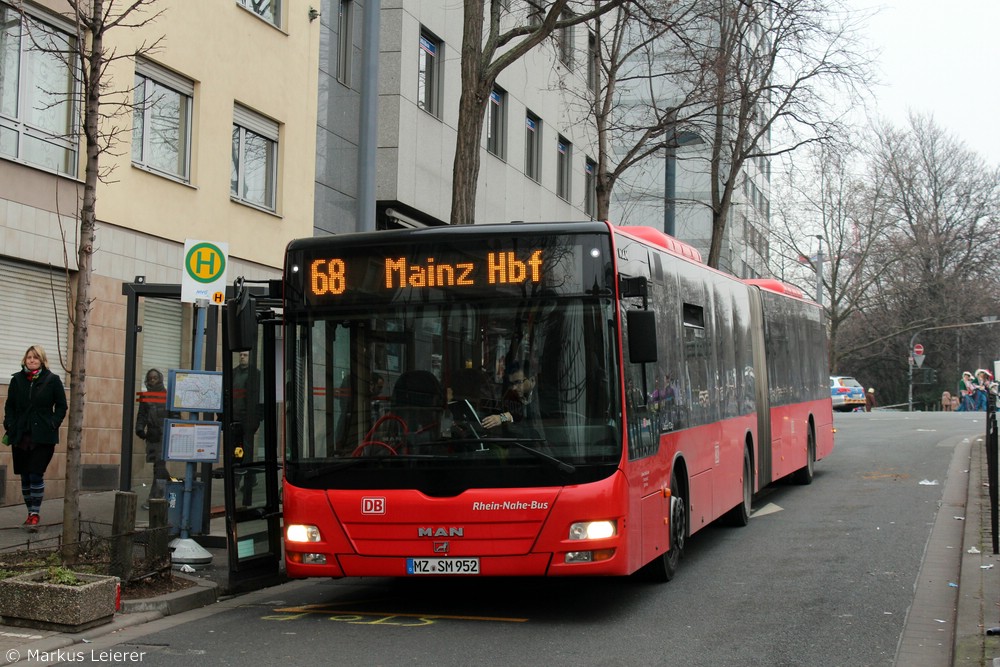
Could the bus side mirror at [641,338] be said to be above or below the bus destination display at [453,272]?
below

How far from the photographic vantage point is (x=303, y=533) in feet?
27.9

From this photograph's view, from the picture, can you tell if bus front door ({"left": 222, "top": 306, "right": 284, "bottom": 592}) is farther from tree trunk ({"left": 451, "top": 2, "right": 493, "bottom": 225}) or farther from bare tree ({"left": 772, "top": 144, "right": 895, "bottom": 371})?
bare tree ({"left": 772, "top": 144, "right": 895, "bottom": 371})

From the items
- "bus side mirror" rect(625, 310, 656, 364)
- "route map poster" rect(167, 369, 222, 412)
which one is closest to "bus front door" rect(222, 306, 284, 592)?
"route map poster" rect(167, 369, 222, 412)

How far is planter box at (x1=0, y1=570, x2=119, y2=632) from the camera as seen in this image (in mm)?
7820

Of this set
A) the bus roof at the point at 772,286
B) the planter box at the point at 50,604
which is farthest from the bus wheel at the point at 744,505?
the planter box at the point at 50,604

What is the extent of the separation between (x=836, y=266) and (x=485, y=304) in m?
53.2

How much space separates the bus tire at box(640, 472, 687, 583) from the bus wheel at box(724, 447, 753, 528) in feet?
11.6

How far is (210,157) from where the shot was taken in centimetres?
1817

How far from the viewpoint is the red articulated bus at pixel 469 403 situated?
26.5 feet

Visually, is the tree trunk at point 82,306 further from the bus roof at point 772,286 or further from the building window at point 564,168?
the building window at point 564,168

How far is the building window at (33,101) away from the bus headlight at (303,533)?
24.6 feet

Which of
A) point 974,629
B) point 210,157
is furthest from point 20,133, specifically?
point 974,629

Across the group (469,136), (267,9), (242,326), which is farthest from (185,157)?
(242,326)

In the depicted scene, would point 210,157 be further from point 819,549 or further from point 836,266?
point 836,266
